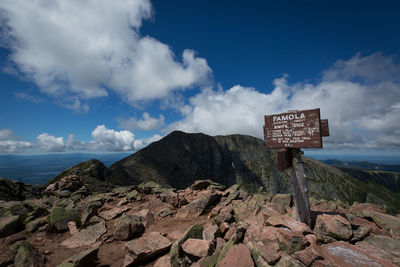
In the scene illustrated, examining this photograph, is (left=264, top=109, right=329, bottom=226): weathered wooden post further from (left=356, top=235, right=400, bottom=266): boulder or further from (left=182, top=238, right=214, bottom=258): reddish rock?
(left=182, top=238, right=214, bottom=258): reddish rock

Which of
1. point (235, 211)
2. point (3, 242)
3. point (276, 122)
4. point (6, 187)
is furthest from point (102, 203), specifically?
point (6, 187)

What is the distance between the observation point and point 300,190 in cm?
902

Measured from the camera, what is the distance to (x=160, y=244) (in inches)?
337

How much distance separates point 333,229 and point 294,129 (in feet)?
15.4

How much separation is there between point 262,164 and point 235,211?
622 ft

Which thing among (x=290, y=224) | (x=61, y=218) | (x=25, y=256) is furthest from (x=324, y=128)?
(x=61, y=218)

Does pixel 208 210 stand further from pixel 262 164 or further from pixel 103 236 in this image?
pixel 262 164

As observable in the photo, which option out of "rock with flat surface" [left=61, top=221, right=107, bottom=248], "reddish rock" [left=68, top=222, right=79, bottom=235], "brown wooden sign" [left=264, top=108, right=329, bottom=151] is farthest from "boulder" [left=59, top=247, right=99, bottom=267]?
"brown wooden sign" [left=264, top=108, right=329, bottom=151]

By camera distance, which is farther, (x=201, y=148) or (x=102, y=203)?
(x=201, y=148)

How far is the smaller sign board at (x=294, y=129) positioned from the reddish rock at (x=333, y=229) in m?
3.41

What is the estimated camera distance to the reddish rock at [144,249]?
7727 millimetres

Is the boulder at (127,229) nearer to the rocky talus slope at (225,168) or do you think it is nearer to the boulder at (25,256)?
the boulder at (25,256)

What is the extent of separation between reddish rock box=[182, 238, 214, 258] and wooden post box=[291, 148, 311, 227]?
4.86 m

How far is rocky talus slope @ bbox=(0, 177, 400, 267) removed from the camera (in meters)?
6.08
